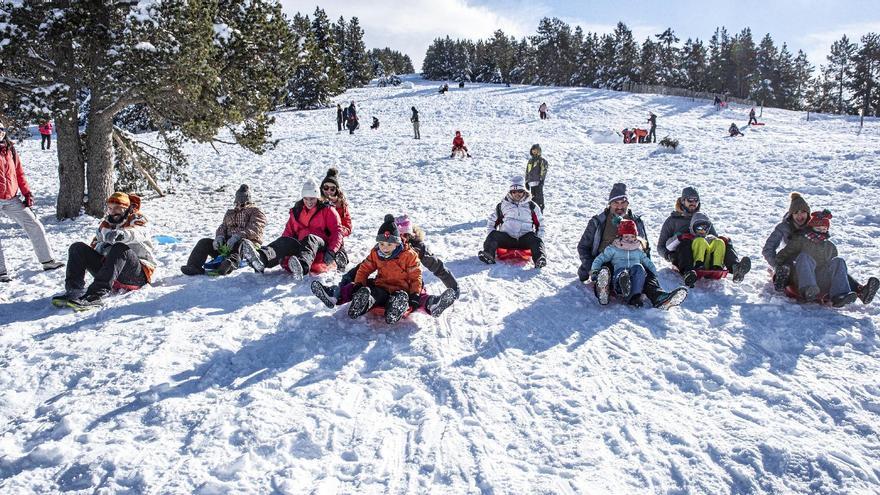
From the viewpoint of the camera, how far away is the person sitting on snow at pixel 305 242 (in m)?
6.42

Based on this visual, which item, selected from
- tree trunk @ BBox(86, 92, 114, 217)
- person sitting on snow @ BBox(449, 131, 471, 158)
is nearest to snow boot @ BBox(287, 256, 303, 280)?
tree trunk @ BBox(86, 92, 114, 217)

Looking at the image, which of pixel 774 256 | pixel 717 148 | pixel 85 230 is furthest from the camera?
pixel 717 148

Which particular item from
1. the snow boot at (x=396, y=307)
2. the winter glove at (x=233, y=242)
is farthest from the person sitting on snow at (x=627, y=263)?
the winter glove at (x=233, y=242)

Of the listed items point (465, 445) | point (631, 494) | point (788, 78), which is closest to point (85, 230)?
point (465, 445)

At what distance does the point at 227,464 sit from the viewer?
318 centimetres

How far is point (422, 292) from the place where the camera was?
549 cm

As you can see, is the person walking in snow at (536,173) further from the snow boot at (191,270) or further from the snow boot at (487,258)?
the snow boot at (191,270)

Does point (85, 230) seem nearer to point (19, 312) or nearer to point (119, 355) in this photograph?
point (19, 312)

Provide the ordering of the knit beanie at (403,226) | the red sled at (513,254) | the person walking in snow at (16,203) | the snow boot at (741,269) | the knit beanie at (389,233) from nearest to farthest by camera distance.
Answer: the knit beanie at (389,233), the knit beanie at (403,226), the snow boot at (741,269), the person walking in snow at (16,203), the red sled at (513,254)

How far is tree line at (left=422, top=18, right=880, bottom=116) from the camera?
209ft

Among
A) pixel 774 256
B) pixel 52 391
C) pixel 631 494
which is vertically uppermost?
pixel 774 256

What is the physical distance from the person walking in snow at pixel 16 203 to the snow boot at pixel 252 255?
2771 mm

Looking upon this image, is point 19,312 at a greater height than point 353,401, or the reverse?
point 19,312

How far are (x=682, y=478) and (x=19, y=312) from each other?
6385mm
